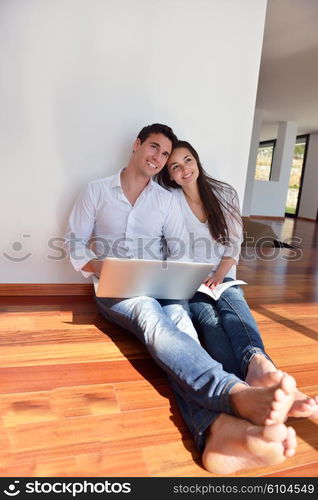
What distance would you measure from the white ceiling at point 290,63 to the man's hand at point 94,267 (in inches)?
122

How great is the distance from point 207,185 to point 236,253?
0.39 m

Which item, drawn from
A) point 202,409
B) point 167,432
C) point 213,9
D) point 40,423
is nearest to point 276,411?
point 202,409

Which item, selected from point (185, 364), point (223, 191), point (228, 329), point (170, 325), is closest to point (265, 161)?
point (223, 191)

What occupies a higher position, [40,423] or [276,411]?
[276,411]

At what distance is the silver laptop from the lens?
4.14 ft

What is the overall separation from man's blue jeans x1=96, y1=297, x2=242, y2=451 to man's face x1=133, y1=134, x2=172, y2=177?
647 mm

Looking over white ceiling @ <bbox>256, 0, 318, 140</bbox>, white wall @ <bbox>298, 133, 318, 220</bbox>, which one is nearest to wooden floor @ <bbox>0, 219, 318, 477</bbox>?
white ceiling @ <bbox>256, 0, 318, 140</bbox>

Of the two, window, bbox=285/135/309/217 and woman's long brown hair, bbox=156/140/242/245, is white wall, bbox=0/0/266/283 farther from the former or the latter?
window, bbox=285/135/309/217

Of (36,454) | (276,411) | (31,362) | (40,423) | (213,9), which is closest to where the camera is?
(276,411)

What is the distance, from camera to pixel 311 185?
9.89 metres

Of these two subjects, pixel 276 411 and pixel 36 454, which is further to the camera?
pixel 36 454

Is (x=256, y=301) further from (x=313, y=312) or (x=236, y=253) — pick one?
(x=236, y=253)

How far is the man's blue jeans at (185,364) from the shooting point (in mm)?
899
